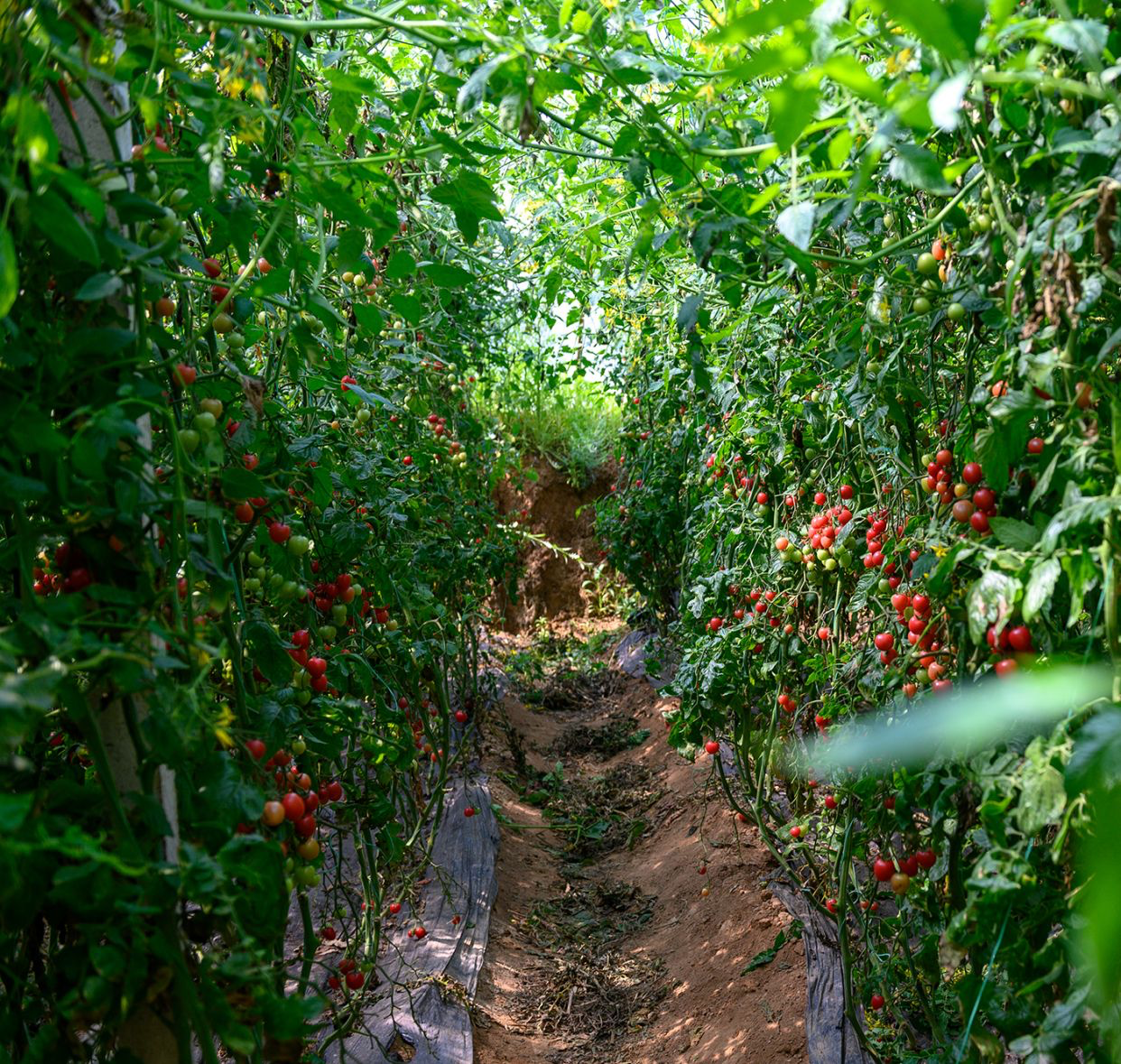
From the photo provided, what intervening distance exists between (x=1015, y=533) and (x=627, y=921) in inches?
98.6

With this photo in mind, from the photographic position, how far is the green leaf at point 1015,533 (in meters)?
1.01

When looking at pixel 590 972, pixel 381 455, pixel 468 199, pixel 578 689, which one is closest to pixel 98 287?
pixel 468 199

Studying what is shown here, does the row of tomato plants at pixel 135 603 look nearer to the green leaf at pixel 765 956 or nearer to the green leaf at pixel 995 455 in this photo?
the green leaf at pixel 995 455

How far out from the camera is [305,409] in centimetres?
176

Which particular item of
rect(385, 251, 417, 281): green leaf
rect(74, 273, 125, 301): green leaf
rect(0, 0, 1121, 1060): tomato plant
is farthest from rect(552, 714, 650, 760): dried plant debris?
rect(74, 273, 125, 301): green leaf

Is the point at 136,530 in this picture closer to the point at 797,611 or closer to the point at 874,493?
the point at 874,493

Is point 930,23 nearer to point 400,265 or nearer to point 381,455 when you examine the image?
point 400,265

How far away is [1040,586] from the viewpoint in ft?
2.91

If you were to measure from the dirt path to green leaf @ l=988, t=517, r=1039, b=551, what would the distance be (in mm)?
1476

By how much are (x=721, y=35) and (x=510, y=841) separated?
3339mm

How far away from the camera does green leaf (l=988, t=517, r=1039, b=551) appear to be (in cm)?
101

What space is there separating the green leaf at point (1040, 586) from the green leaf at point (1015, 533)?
0.12 meters

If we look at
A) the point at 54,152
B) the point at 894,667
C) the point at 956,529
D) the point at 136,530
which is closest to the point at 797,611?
the point at 894,667

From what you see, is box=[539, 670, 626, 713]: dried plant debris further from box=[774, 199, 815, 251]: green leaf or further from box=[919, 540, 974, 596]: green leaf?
box=[774, 199, 815, 251]: green leaf
